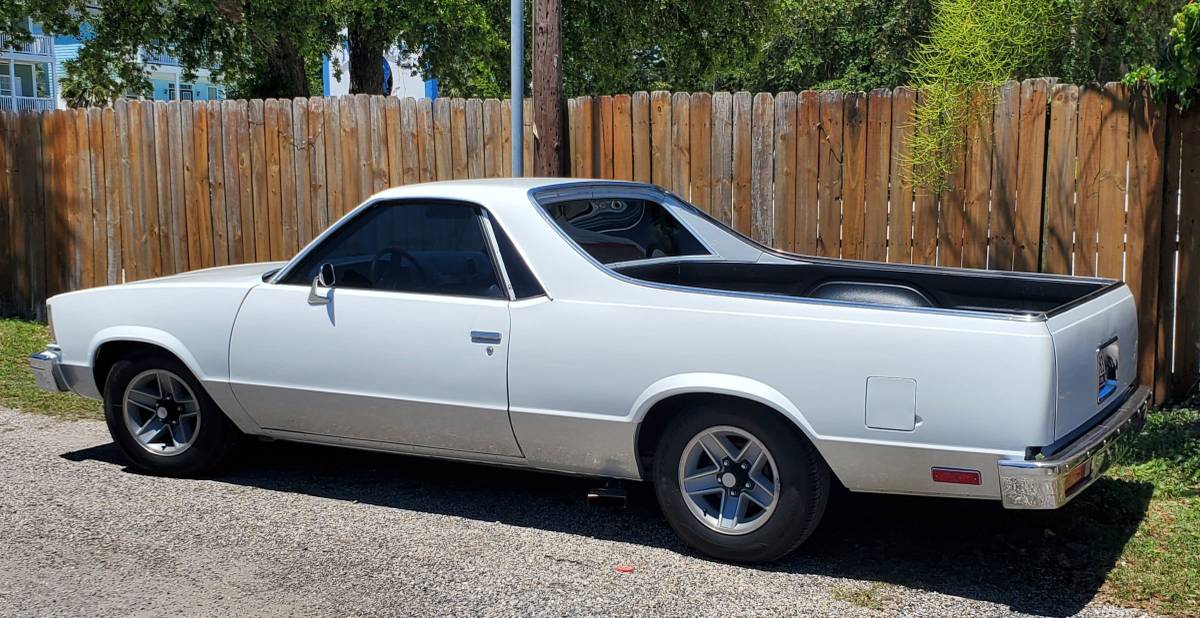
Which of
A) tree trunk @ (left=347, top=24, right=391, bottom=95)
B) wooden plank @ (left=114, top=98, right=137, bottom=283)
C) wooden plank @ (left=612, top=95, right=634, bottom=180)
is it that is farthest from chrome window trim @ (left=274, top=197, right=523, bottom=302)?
tree trunk @ (left=347, top=24, right=391, bottom=95)

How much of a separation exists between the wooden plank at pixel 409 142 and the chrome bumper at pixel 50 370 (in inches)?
142

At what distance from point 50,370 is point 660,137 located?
429 centimetres

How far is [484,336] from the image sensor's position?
5.44m

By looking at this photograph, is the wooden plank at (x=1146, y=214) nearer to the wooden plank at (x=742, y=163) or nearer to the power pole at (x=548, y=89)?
the wooden plank at (x=742, y=163)

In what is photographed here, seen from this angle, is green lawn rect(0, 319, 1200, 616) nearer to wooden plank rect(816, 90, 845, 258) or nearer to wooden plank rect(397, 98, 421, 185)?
wooden plank rect(816, 90, 845, 258)

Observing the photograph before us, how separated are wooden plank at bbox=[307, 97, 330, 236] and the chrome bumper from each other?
3.64 m

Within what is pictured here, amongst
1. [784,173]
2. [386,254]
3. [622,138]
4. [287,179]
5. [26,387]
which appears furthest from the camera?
[287,179]

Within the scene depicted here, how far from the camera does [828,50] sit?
38.7m

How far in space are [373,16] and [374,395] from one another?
46.9 ft

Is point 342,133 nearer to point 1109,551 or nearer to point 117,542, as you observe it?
point 117,542

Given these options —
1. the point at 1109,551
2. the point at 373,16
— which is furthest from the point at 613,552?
the point at 373,16

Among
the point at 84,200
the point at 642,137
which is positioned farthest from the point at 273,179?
the point at 642,137

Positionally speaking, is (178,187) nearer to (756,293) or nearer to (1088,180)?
(756,293)

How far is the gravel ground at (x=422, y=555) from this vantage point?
471 centimetres
